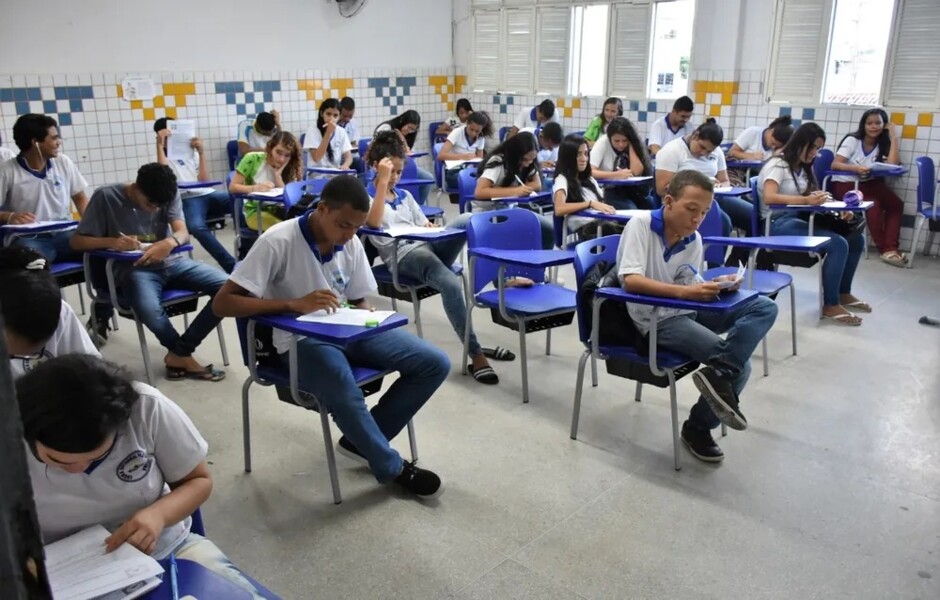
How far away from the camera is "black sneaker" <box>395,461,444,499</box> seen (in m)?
2.75

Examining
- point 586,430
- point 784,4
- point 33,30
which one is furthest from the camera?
point 784,4

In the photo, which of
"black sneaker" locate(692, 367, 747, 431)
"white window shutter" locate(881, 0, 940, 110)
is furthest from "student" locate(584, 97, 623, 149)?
"black sneaker" locate(692, 367, 747, 431)

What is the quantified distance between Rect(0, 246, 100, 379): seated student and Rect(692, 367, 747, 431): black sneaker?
200cm

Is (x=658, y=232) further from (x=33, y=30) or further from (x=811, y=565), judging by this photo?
(x=33, y=30)

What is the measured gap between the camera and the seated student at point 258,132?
265 inches

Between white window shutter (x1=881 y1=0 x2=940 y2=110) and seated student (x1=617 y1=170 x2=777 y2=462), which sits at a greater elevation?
white window shutter (x1=881 y1=0 x2=940 y2=110)

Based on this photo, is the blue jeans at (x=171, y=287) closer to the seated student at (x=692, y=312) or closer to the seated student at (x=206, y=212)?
the seated student at (x=206, y=212)

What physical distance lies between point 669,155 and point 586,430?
2509 millimetres

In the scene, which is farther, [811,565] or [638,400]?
[638,400]

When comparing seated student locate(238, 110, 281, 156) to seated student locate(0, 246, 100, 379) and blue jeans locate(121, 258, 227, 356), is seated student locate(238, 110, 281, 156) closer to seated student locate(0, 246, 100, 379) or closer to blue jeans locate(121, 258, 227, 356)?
blue jeans locate(121, 258, 227, 356)

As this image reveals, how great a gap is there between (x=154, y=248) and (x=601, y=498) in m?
2.25

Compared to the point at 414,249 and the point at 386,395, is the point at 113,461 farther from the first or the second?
the point at 414,249

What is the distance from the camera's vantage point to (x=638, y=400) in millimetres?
3582

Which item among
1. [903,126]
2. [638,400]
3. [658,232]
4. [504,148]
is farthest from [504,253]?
[903,126]
